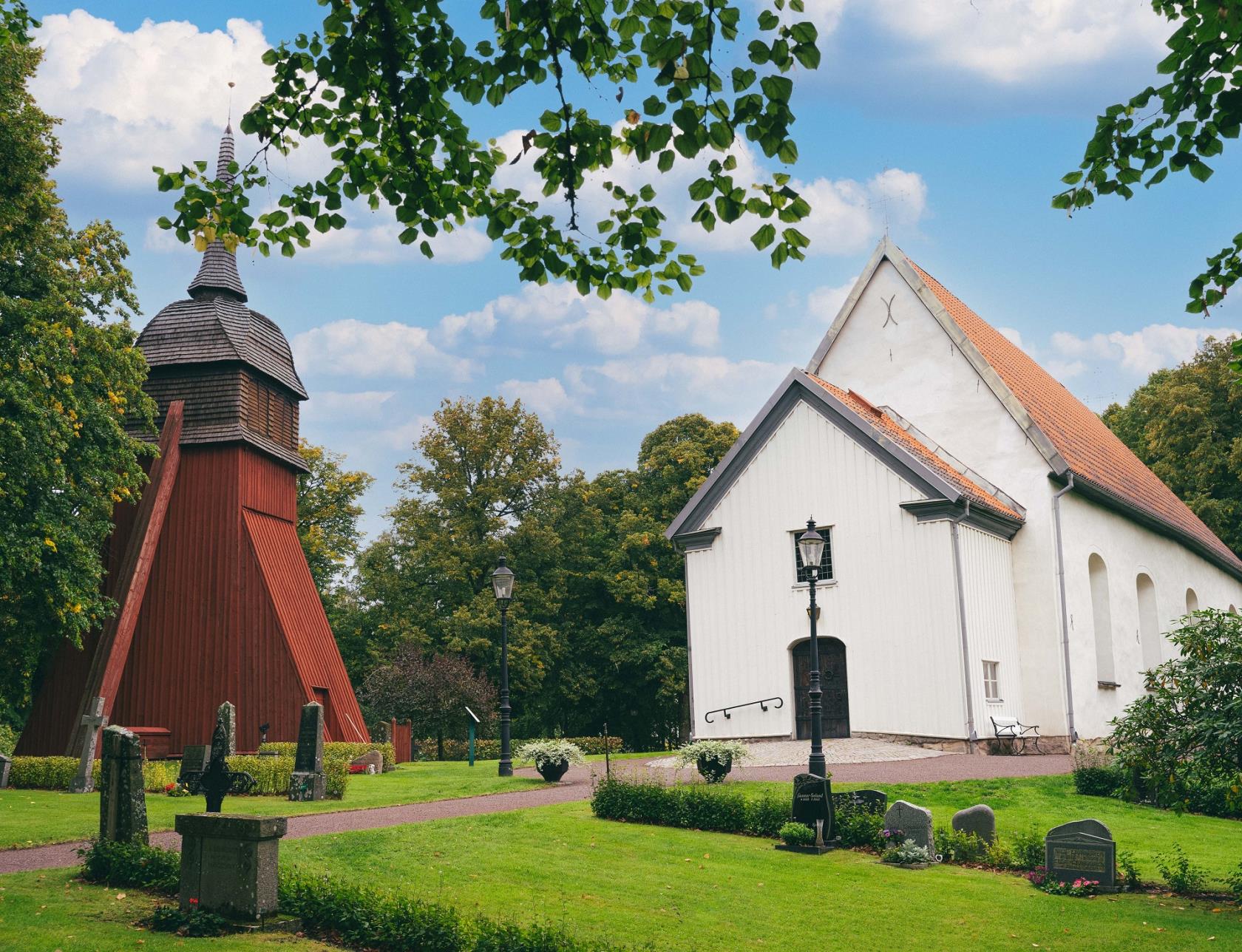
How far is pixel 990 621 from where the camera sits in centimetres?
2295

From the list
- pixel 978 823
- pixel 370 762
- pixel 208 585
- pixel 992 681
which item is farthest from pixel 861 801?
pixel 208 585

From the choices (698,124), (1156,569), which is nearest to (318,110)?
(698,124)

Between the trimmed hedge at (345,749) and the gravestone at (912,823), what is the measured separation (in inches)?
522

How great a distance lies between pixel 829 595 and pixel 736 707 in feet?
10.5

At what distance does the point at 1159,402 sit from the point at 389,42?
126 feet

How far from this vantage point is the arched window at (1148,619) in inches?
1126

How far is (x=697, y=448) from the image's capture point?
41.9 metres

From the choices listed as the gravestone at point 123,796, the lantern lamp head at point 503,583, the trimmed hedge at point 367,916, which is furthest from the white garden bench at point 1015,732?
the gravestone at point 123,796

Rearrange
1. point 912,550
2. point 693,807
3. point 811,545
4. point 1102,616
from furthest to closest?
point 1102,616 < point 912,550 < point 811,545 < point 693,807

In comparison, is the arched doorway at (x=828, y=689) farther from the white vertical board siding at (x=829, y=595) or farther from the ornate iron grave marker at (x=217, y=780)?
the ornate iron grave marker at (x=217, y=780)

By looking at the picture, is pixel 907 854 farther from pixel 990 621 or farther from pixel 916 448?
pixel 916 448

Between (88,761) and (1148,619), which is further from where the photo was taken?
(1148,619)

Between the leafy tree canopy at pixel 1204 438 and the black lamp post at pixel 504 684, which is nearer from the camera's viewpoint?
the black lamp post at pixel 504 684

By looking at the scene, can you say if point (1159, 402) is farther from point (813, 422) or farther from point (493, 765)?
point (493, 765)
